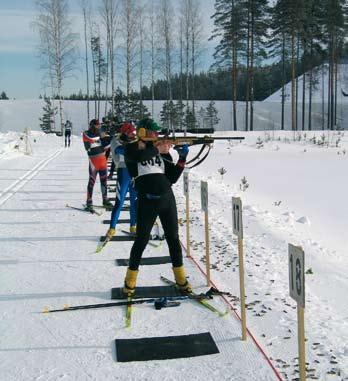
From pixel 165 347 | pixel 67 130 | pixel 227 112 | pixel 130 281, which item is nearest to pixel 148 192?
pixel 130 281

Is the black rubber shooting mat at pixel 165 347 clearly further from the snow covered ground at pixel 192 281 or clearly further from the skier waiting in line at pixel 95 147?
the skier waiting in line at pixel 95 147

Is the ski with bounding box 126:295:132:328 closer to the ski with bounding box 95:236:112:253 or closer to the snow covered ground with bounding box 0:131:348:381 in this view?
the snow covered ground with bounding box 0:131:348:381

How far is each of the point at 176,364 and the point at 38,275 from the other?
2.69 m

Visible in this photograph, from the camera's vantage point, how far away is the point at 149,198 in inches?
183

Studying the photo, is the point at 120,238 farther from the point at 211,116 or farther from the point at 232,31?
the point at 211,116

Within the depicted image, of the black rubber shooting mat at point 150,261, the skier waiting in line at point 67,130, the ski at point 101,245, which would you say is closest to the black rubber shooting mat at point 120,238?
the ski at point 101,245

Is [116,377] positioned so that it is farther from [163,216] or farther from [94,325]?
[163,216]

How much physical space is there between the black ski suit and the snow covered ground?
621 mm

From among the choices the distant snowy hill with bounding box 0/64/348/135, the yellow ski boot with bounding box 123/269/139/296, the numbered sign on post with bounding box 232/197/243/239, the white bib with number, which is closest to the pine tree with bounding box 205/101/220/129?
the distant snowy hill with bounding box 0/64/348/135

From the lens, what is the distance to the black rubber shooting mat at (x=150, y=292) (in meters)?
4.95

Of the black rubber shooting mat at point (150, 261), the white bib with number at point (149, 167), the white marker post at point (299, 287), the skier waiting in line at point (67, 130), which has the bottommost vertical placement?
the black rubber shooting mat at point (150, 261)

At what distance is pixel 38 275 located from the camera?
5680 millimetres

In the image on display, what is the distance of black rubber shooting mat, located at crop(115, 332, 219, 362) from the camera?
147 inches

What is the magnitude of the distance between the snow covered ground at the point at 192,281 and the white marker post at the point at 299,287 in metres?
0.59
